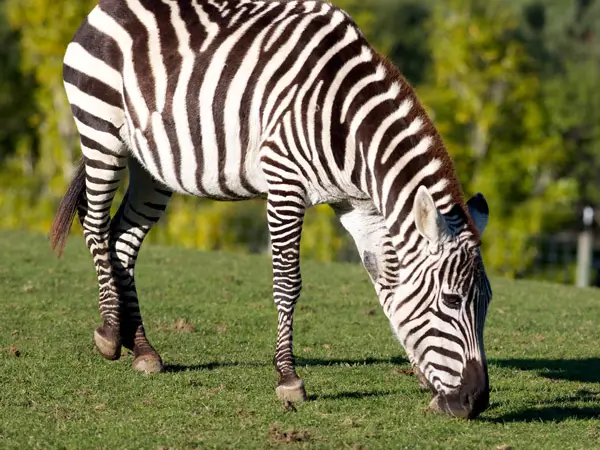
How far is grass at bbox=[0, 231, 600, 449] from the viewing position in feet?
17.6

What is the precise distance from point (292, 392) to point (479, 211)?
1694mm

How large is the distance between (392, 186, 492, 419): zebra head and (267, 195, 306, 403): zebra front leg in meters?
0.86

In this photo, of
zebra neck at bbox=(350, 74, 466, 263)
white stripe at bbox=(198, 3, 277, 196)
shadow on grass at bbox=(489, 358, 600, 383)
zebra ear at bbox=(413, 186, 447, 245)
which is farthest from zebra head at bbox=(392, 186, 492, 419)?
shadow on grass at bbox=(489, 358, 600, 383)

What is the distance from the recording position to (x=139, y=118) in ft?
22.7

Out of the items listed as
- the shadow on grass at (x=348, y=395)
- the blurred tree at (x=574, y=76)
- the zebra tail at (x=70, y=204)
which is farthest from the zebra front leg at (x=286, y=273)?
the blurred tree at (x=574, y=76)

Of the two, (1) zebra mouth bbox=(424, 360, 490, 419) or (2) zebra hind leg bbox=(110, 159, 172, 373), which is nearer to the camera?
(1) zebra mouth bbox=(424, 360, 490, 419)

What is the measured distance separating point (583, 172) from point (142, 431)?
30902 millimetres

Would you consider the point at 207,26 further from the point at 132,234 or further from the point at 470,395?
the point at 470,395

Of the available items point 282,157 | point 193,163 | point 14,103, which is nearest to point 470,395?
point 282,157

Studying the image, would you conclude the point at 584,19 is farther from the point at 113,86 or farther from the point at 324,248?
the point at 113,86

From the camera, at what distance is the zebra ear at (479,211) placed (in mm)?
5942

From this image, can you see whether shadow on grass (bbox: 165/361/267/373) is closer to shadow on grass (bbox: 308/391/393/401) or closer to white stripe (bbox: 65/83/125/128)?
shadow on grass (bbox: 308/391/393/401)

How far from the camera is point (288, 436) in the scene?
17.0ft

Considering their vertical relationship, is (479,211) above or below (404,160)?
below
